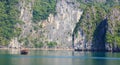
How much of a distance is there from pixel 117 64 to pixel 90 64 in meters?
6.89

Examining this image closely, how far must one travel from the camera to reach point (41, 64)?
136125 millimetres

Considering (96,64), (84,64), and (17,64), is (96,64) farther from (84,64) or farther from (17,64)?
(17,64)

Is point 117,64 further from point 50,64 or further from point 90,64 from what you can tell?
point 50,64

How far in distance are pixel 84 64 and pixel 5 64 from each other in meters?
19.8

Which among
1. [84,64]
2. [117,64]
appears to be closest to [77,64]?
[84,64]

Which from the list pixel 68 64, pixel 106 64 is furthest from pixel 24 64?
→ pixel 106 64

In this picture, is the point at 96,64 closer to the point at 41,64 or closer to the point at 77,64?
the point at 77,64

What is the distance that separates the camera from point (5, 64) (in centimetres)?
13288

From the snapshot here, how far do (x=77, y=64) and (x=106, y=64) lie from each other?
7374mm

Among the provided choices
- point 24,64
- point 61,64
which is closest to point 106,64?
point 61,64

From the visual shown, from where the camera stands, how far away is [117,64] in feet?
449

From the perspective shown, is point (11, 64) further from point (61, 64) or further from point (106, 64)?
point (106, 64)

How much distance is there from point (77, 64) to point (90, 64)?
11.1 ft

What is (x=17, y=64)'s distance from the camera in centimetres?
13400
